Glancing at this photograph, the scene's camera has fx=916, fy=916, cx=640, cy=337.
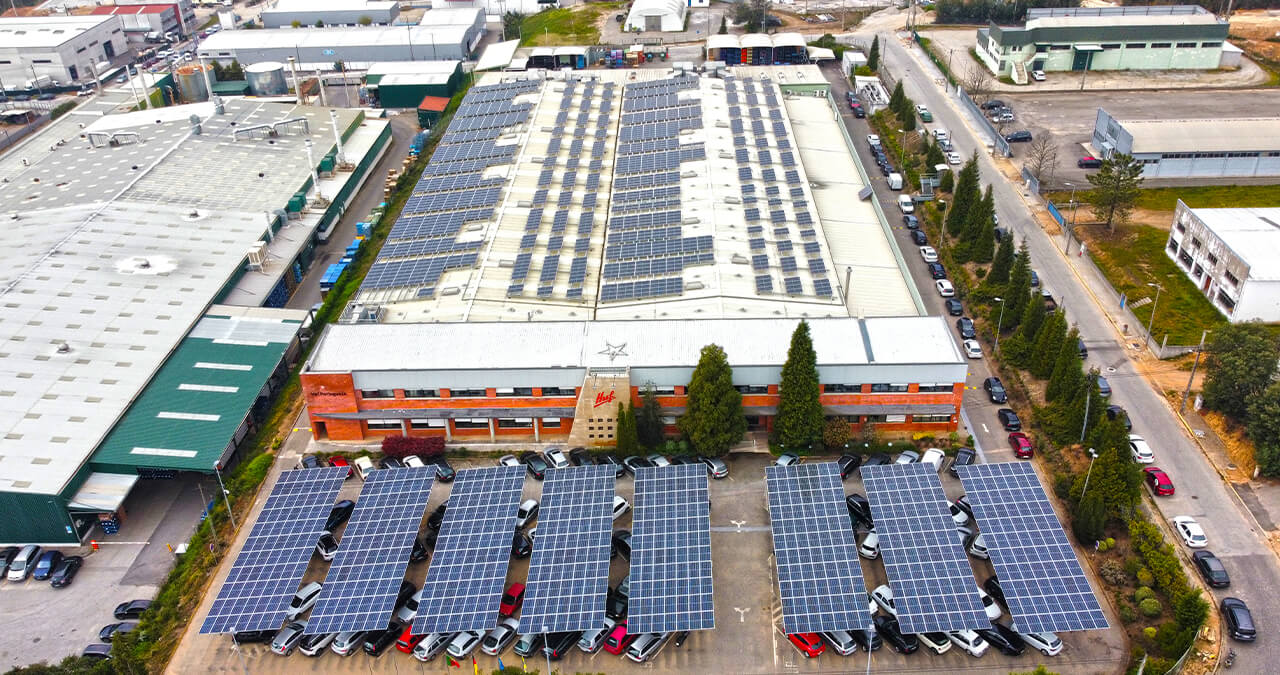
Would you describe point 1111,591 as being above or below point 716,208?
below

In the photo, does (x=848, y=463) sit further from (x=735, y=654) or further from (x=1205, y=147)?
(x=1205, y=147)

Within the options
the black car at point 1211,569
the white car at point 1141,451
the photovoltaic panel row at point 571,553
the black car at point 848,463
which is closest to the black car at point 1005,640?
the black car at point 1211,569

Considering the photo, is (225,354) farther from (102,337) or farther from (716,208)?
(716,208)

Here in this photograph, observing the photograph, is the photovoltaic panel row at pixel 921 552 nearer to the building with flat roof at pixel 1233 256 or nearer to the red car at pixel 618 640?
the red car at pixel 618 640

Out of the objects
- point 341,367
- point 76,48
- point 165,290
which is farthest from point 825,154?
point 76,48

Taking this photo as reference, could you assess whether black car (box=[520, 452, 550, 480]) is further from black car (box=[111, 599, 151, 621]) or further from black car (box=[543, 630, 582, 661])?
black car (box=[111, 599, 151, 621])

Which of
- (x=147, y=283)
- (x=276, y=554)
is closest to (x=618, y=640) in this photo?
(x=276, y=554)
